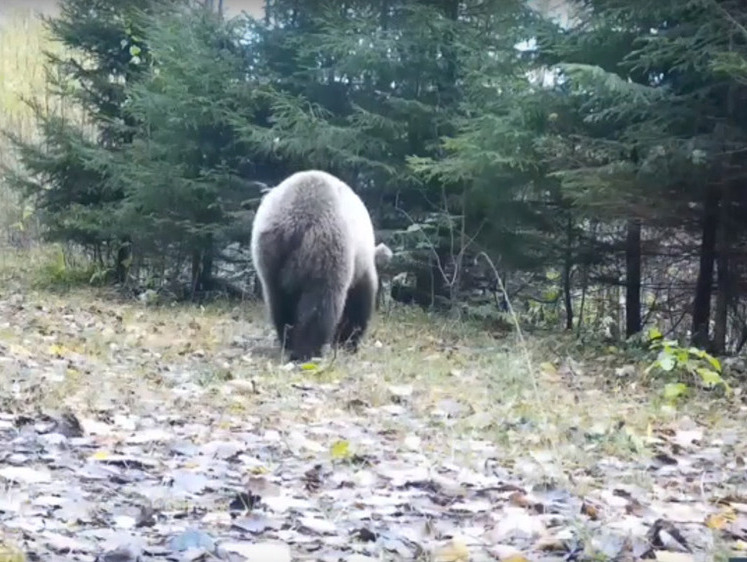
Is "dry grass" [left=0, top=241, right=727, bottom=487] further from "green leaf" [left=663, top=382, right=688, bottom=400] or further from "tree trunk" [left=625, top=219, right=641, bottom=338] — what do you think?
"tree trunk" [left=625, top=219, right=641, bottom=338]

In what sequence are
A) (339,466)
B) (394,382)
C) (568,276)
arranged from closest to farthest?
(339,466) < (394,382) < (568,276)

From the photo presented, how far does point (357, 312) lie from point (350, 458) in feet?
13.9

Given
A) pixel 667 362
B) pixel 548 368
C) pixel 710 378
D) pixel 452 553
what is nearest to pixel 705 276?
pixel 548 368

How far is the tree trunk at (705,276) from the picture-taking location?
8.67 meters

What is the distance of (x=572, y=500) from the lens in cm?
396

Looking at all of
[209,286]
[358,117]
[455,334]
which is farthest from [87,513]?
[209,286]

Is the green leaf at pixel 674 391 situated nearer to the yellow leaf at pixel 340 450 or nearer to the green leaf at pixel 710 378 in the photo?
the green leaf at pixel 710 378

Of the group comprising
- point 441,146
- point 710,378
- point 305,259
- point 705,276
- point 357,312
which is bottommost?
point 710,378

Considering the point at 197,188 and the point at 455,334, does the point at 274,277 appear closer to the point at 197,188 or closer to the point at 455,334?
the point at 455,334

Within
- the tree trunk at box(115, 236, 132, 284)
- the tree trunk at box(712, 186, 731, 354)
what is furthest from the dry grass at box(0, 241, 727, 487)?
the tree trunk at box(115, 236, 132, 284)

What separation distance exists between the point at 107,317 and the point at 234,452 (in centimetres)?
598

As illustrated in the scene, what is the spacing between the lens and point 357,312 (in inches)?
343

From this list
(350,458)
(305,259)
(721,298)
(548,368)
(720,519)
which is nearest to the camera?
(720,519)

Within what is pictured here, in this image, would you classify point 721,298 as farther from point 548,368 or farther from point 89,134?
point 89,134
